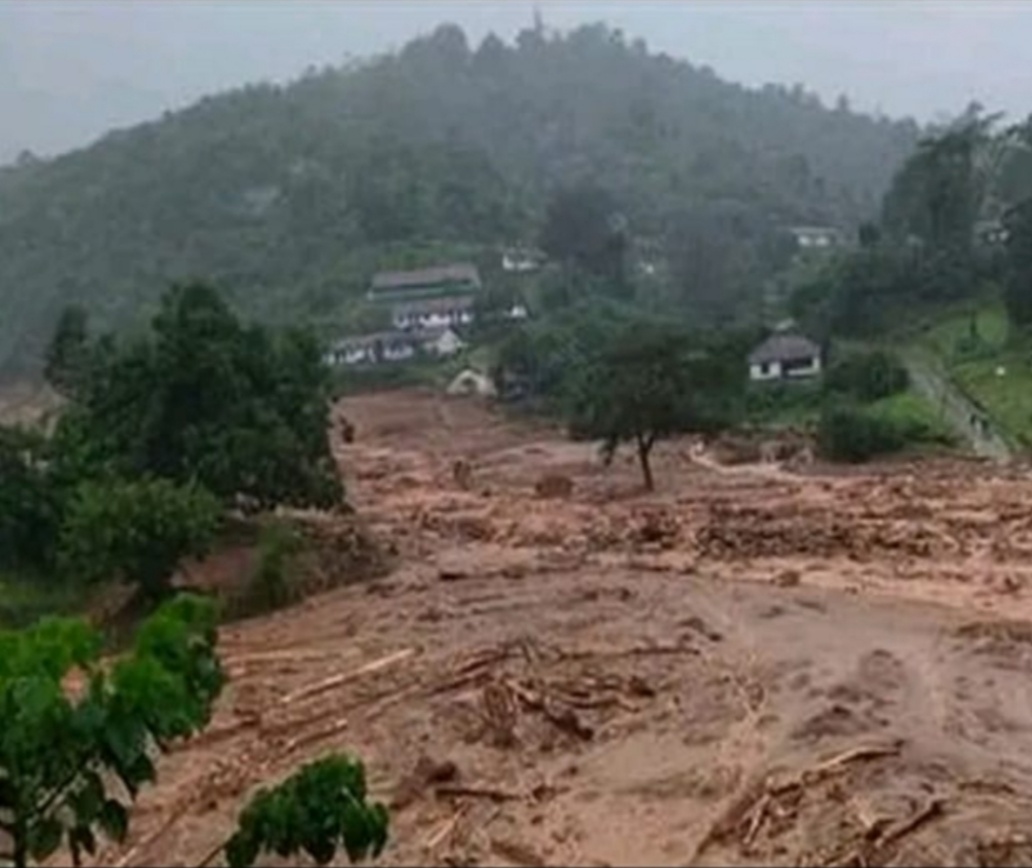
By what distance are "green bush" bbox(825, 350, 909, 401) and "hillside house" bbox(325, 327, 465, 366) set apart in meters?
28.1

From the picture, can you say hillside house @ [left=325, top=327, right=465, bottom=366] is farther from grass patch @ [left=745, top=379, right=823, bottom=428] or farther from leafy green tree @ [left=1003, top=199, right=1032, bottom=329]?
leafy green tree @ [left=1003, top=199, right=1032, bottom=329]

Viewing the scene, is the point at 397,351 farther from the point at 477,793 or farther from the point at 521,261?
the point at 477,793

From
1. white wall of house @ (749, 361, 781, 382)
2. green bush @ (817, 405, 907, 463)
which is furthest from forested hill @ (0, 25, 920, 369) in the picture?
green bush @ (817, 405, 907, 463)

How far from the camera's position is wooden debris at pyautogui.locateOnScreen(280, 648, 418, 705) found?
25331mm

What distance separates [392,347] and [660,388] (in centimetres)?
4369

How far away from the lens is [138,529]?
97.7 ft

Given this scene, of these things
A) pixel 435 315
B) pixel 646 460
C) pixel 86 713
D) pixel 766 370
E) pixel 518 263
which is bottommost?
pixel 435 315

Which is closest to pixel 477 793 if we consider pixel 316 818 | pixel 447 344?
pixel 316 818

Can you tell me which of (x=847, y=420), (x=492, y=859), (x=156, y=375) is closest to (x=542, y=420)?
(x=847, y=420)

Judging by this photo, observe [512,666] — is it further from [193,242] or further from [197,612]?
[193,242]

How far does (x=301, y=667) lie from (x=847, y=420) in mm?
25133

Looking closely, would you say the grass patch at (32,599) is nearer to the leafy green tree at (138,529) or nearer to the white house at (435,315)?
the leafy green tree at (138,529)

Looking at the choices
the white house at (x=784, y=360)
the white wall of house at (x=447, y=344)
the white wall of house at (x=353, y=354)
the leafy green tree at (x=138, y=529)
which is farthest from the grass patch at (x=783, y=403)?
the leafy green tree at (x=138, y=529)

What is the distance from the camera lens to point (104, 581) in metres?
32.2
